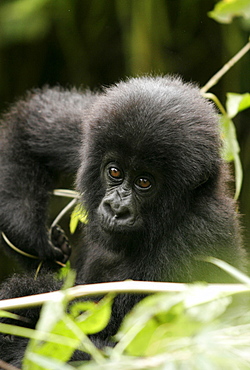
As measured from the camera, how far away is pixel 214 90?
5125mm

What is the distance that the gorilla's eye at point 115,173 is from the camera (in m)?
2.32

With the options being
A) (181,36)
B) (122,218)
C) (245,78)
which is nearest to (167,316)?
(122,218)

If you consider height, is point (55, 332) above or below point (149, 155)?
below

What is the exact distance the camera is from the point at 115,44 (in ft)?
17.6

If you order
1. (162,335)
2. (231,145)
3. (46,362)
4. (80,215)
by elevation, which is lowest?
(80,215)

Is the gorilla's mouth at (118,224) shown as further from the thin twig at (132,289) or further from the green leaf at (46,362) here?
the green leaf at (46,362)

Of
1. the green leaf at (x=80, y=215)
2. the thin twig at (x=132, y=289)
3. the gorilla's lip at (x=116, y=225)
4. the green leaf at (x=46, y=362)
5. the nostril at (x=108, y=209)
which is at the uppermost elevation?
the thin twig at (x=132, y=289)

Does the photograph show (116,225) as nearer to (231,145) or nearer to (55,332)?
(231,145)

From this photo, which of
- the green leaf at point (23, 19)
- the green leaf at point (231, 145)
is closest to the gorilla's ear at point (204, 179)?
the green leaf at point (231, 145)

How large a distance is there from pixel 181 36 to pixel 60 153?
2311 mm

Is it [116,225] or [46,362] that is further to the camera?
[116,225]

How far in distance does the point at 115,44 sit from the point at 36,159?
2567 mm

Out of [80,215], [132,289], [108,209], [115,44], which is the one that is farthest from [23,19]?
[132,289]

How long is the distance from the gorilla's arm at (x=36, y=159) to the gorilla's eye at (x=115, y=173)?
0.59 meters
